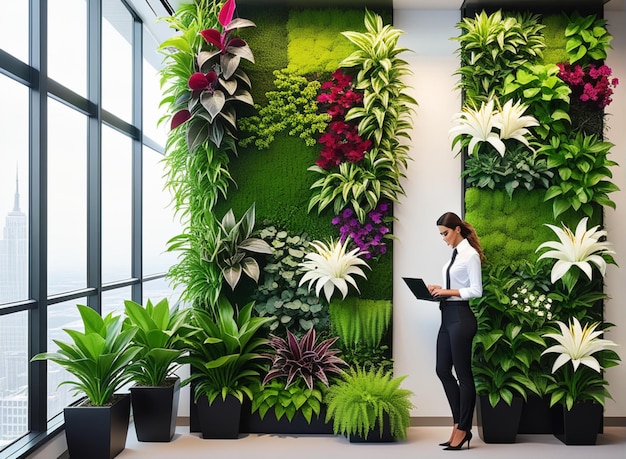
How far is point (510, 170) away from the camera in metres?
4.55

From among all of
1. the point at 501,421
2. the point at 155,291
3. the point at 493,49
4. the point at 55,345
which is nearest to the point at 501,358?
the point at 501,421

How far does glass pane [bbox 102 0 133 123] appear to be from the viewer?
4.75m

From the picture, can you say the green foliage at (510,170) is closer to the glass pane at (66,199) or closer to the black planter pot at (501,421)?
the black planter pot at (501,421)

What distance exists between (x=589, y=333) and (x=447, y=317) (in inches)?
40.3

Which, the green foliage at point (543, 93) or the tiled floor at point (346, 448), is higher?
the green foliage at point (543, 93)

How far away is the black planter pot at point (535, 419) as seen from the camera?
450 centimetres

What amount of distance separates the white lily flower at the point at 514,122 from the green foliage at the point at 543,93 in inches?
4.8

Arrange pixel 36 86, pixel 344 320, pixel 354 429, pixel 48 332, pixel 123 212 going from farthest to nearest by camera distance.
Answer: pixel 123 212, pixel 344 320, pixel 354 429, pixel 48 332, pixel 36 86

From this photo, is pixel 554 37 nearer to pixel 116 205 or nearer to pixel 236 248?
pixel 236 248

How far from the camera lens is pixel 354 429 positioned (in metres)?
4.18

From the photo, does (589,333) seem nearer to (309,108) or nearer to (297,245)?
(297,245)

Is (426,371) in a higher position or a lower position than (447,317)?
lower

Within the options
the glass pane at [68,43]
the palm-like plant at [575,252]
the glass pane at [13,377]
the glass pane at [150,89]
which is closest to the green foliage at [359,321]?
the palm-like plant at [575,252]

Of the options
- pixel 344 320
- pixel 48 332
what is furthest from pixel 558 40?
pixel 48 332
